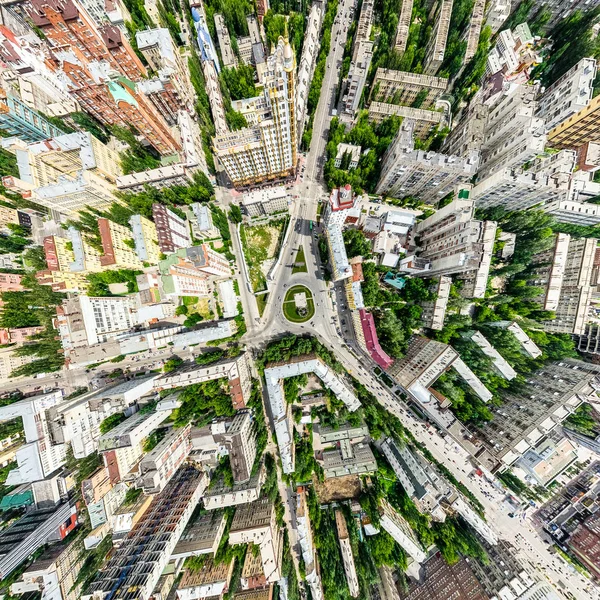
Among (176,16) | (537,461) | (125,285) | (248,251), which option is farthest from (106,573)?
(176,16)

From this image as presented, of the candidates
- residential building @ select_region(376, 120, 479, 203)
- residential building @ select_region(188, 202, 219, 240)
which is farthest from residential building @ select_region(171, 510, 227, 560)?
residential building @ select_region(376, 120, 479, 203)

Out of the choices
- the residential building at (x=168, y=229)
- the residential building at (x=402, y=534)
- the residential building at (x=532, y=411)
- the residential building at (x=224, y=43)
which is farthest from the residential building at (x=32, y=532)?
the residential building at (x=224, y=43)

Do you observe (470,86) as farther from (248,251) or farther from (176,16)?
(176,16)

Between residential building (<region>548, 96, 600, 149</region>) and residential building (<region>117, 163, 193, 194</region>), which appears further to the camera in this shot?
residential building (<region>117, 163, 193, 194</region>)

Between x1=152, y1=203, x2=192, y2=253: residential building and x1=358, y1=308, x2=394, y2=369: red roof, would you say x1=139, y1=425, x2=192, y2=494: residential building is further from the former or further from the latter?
x1=358, y1=308, x2=394, y2=369: red roof

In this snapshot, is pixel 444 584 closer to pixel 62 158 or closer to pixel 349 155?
pixel 349 155

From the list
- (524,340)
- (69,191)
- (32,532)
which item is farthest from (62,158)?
(524,340)
